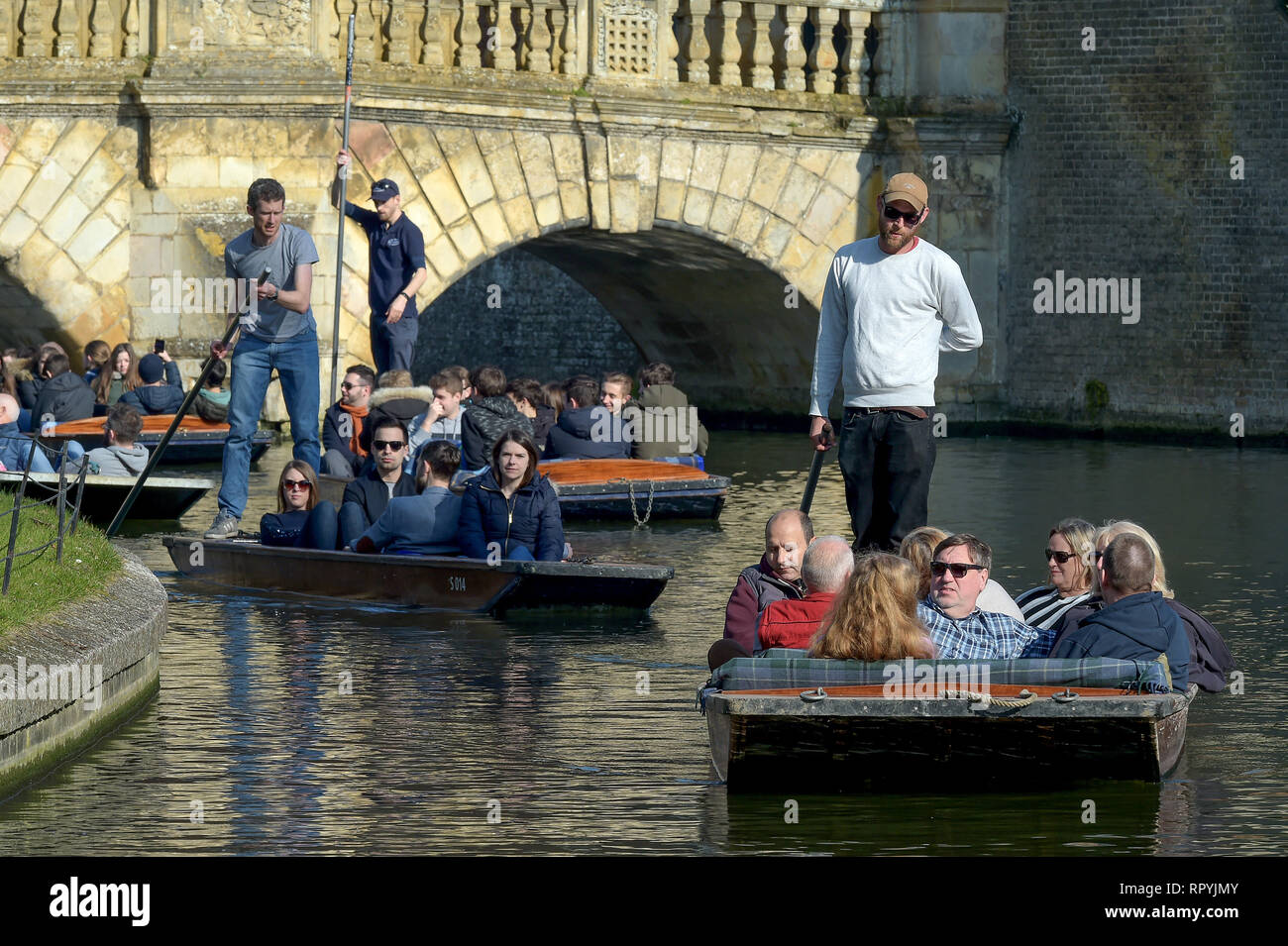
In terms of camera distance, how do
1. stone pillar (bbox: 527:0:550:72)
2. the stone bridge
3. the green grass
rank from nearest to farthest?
the green grass → the stone bridge → stone pillar (bbox: 527:0:550:72)

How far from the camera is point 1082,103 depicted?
2003cm

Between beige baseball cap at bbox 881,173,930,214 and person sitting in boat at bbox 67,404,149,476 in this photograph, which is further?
person sitting in boat at bbox 67,404,149,476

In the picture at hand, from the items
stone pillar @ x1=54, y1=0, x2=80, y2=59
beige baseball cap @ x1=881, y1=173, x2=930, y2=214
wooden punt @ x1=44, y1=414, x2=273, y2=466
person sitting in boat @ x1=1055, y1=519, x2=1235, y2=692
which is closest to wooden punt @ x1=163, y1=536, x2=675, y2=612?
beige baseball cap @ x1=881, y1=173, x2=930, y2=214

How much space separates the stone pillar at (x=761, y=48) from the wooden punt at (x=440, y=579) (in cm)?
1005

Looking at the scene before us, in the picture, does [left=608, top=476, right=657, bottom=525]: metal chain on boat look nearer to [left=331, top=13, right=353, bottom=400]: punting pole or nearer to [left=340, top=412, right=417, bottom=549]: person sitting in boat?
[left=340, top=412, right=417, bottom=549]: person sitting in boat

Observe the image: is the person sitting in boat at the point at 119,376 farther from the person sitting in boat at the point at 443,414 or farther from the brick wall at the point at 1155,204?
the brick wall at the point at 1155,204

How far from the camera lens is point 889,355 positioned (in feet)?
27.3

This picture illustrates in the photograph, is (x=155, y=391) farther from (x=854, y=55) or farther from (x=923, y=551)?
(x=923, y=551)

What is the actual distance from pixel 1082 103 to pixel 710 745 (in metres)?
14.6

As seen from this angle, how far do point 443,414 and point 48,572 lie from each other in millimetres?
5784

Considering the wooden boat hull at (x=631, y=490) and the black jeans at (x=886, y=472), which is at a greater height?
the black jeans at (x=886, y=472)

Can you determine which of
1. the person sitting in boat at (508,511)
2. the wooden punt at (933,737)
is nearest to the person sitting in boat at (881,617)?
the wooden punt at (933,737)

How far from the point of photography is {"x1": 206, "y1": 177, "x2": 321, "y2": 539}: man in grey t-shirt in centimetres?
1127

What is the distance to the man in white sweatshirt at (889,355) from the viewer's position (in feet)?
27.1
